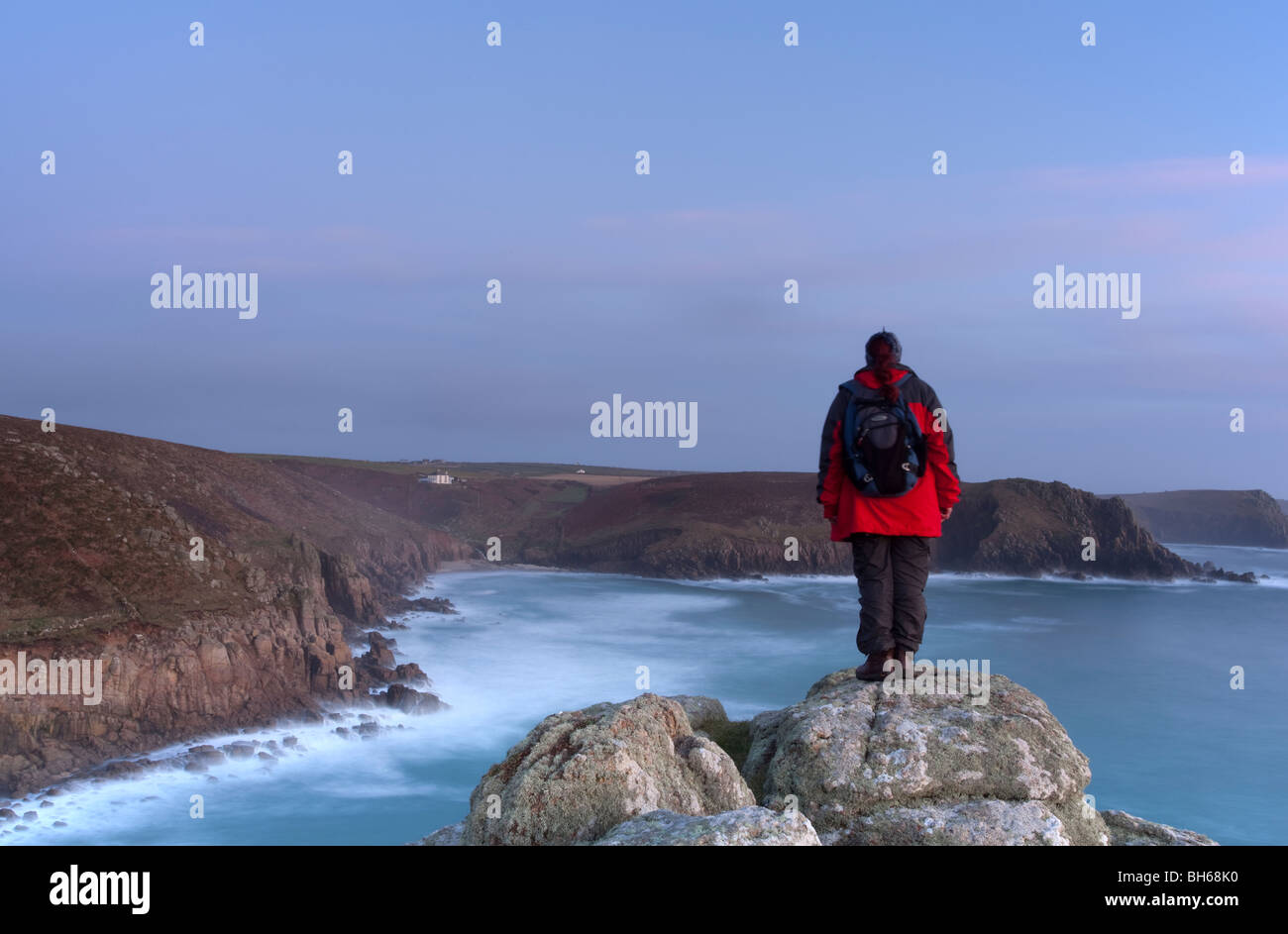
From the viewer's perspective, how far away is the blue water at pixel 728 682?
105 feet

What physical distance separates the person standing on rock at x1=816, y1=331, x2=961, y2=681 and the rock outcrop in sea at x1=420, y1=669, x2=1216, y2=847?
1.74ft

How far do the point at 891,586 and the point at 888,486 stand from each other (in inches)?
35.0

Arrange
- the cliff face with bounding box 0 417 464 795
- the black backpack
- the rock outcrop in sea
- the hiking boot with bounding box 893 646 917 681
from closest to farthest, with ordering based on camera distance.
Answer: the rock outcrop in sea → the black backpack → the hiking boot with bounding box 893 646 917 681 → the cliff face with bounding box 0 417 464 795

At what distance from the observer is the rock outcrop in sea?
519cm

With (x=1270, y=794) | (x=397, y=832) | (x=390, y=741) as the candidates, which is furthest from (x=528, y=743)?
(x=1270, y=794)

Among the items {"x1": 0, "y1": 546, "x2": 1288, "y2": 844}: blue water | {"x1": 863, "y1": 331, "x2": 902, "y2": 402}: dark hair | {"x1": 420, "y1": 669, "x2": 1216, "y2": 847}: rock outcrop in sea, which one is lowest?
{"x1": 0, "y1": 546, "x2": 1288, "y2": 844}: blue water

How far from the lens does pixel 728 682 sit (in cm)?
6069

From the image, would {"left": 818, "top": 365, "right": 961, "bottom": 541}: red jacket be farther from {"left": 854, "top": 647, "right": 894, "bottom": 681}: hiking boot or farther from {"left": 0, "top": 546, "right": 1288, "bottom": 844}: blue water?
{"left": 0, "top": 546, "right": 1288, "bottom": 844}: blue water

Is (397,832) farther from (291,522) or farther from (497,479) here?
(497,479)

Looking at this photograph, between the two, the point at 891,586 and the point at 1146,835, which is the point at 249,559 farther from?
the point at 1146,835

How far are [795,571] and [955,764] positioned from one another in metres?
88.7

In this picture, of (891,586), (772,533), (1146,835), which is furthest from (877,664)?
(772,533)

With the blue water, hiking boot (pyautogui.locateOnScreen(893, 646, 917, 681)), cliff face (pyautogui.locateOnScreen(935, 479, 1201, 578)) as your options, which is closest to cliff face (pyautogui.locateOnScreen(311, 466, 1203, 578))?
cliff face (pyautogui.locateOnScreen(935, 479, 1201, 578))
